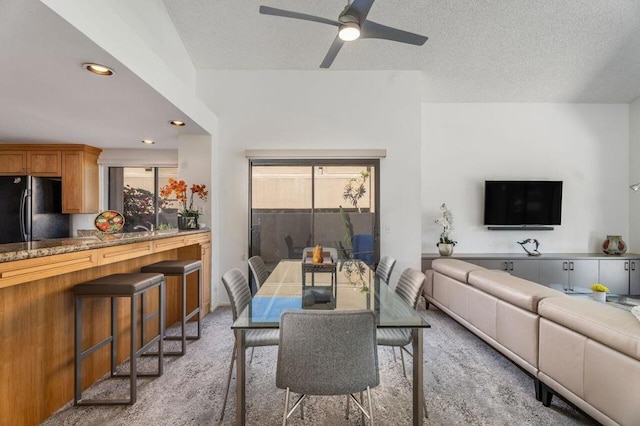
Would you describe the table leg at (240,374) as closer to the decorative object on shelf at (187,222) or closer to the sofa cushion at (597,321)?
the sofa cushion at (597,321)

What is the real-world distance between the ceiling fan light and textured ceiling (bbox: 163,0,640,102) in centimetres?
141

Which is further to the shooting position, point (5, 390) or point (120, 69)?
point (120, 69)

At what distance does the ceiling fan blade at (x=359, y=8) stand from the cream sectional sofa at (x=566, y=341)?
2.19 m

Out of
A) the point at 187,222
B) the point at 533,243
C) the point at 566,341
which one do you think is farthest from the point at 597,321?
the point at 187,222

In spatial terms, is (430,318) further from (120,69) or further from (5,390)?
(120,69)

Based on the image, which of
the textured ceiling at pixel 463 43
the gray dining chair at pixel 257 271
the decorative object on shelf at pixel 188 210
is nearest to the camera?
the gray dining chair at pixel 257 271

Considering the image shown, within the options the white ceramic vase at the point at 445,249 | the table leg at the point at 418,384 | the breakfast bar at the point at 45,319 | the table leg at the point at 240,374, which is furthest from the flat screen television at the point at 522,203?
the breakfast bar at the point at 45,319

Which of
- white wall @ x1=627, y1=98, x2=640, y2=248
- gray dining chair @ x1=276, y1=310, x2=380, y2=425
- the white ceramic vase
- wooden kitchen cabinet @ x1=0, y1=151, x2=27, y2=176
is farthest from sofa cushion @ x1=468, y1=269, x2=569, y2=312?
wooden kitchen cabinet @ x1=0, y1=151, x2=27, y2=176

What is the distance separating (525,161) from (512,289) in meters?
3.37

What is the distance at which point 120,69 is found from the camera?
6.89 ft

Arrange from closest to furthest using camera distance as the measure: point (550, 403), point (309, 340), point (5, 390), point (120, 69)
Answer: point (309, 340), point (5, 390), point (550, 403), point (120, 69)

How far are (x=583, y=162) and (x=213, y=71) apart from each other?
566 centimetres

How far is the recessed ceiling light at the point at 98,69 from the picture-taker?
2.04 meters

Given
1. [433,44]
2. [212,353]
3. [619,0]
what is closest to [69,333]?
[212,353]
